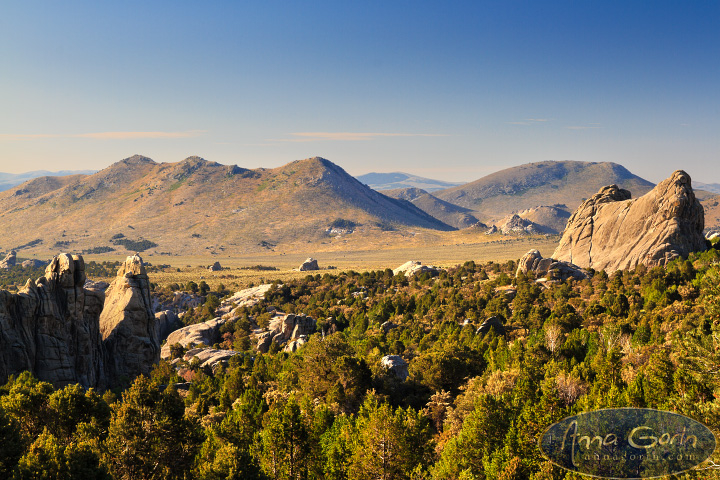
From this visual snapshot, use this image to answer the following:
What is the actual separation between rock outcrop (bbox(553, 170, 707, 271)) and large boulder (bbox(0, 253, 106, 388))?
85.6 metres

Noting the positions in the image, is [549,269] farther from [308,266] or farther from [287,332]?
[308,266]

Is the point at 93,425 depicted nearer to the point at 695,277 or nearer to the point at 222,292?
the point at 695,277

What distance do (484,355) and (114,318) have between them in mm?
46020

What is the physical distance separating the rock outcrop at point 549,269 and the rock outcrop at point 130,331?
69218mm

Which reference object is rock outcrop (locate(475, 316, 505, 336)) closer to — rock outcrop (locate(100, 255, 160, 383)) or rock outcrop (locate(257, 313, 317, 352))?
rock outcrop (locate(257, 313, 317, 352))

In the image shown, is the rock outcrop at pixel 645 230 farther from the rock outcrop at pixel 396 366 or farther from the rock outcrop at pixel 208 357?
the rock outcrop at pixel 208 357

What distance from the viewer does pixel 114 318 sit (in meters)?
61.3

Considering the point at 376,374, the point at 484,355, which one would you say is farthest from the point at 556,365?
the point at 376,374

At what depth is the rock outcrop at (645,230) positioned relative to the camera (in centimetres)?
8588

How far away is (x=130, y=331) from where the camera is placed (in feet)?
199

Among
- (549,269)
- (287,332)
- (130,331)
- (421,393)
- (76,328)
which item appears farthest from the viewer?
(549,269)

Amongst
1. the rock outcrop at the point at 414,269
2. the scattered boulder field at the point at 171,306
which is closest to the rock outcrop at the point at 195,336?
the scattered boulder field at the point at 171,306

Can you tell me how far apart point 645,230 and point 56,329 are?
9296cm

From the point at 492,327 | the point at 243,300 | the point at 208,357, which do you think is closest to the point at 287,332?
the point at 208,357
